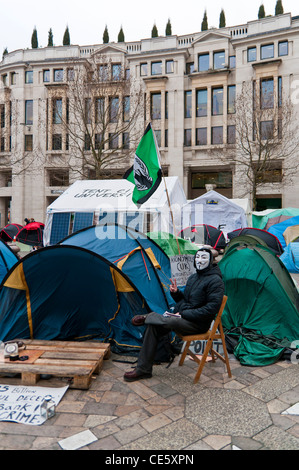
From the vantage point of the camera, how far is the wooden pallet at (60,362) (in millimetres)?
4086

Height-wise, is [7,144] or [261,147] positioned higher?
[7,144]

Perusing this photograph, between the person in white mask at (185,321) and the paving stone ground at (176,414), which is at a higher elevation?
the person in white mask at (185,321)

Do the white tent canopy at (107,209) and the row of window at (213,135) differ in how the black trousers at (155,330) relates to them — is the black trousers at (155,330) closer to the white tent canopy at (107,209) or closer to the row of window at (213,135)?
the white tent canopy at (107,209)

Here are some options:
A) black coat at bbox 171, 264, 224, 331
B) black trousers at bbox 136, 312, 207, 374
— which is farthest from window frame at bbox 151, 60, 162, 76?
black trousers at bbox 136, 312, 207, 374

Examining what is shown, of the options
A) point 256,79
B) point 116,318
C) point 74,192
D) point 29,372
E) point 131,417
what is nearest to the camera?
point 131,417

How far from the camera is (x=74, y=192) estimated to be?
15.0 meters

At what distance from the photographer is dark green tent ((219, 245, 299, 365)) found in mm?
5336

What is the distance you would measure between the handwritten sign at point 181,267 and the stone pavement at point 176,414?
134cm

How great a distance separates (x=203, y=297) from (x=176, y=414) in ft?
4.88

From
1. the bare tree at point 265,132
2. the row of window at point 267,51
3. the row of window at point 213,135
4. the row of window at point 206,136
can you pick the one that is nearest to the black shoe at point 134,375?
the bare tree at point 265,132

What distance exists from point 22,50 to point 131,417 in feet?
140

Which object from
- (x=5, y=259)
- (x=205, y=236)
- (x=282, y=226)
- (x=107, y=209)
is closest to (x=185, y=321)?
(x=5, y=259)
